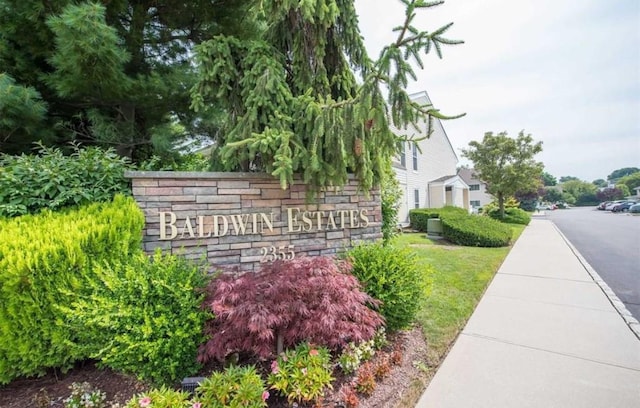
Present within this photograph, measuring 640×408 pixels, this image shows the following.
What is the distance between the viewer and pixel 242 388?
206 centimetres

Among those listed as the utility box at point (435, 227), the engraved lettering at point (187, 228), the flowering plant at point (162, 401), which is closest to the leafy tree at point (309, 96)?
the engraved lettering at point (187, 228)

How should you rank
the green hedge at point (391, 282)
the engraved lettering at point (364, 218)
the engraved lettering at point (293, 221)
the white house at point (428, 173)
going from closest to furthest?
the green hedge at point (391, 282), the engraved lettering at point (293, 221), the engraved lettering at point (364, 218), the white house at point (428, 173)

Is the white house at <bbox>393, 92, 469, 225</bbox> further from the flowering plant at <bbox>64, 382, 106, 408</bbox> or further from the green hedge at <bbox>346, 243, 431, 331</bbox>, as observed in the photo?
the flowering plant at <bbox>64, 382, 106, 408</bbox>

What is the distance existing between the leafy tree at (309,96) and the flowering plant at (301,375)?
1822 millimetres

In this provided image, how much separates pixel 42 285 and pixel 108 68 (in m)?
3.01

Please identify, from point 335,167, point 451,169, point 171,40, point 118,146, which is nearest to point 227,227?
point 335,167

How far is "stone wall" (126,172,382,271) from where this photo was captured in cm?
347

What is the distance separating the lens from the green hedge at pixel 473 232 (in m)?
10.2

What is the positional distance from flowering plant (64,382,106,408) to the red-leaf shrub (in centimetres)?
81

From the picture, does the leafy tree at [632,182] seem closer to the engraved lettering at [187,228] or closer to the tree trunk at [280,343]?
the tree trunk at [280,343]

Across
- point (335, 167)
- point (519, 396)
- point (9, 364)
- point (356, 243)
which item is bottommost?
point (519, 396)

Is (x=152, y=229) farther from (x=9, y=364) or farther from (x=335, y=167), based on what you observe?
(x=335, y=167)

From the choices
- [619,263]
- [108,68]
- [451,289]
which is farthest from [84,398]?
[619,263]

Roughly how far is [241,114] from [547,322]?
510 centimetres
